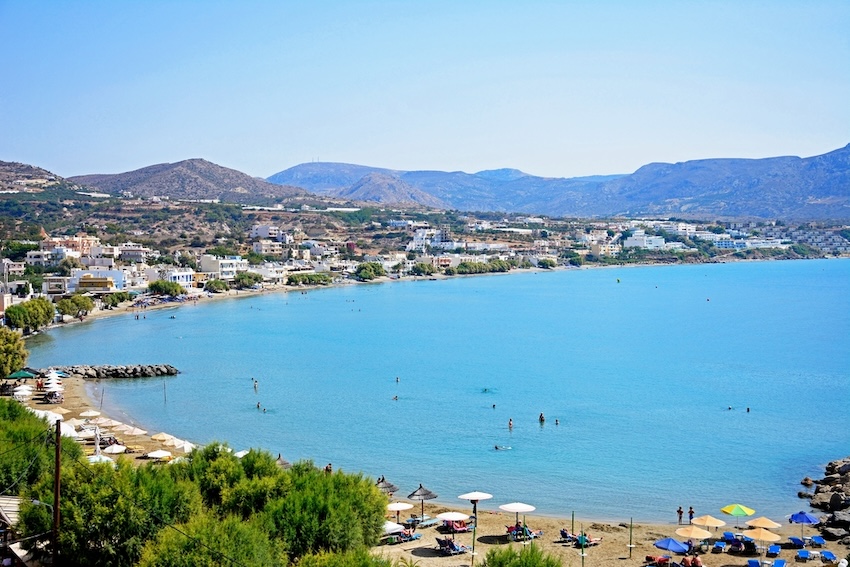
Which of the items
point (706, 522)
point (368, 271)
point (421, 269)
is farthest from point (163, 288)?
point (706, 522)

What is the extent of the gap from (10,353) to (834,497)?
2376 centimetres

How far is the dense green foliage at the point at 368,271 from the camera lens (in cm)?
8694

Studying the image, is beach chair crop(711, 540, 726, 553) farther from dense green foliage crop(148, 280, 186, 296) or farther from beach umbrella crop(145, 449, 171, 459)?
dense green foliage crop(148, 280, 186, 296)

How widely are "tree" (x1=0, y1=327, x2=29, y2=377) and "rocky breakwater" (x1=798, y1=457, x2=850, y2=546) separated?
22819 millimetres

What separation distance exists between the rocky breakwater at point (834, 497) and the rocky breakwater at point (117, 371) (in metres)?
22.5

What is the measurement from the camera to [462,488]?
19.1 meters

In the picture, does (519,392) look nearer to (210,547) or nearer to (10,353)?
(10,353)

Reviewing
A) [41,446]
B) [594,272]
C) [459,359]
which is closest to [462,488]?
[41,446]

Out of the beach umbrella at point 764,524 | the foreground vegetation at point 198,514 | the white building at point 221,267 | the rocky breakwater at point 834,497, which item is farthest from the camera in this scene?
the white building at point 221,267

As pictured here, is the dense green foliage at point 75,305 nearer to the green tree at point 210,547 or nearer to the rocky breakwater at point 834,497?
the rocky breakwater at point 834,497

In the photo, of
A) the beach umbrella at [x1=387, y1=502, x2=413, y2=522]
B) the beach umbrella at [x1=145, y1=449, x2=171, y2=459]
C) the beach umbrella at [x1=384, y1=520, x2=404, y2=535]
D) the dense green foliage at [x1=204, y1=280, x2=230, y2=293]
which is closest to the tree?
the beach umbrella at [x1=145, y1=449, x2=171, y2=459]

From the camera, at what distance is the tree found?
93.0ft

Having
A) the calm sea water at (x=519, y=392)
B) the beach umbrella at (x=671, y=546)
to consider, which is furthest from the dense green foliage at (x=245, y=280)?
the beach umbrella at (x=671, y=546)

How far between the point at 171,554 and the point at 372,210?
476 ft
